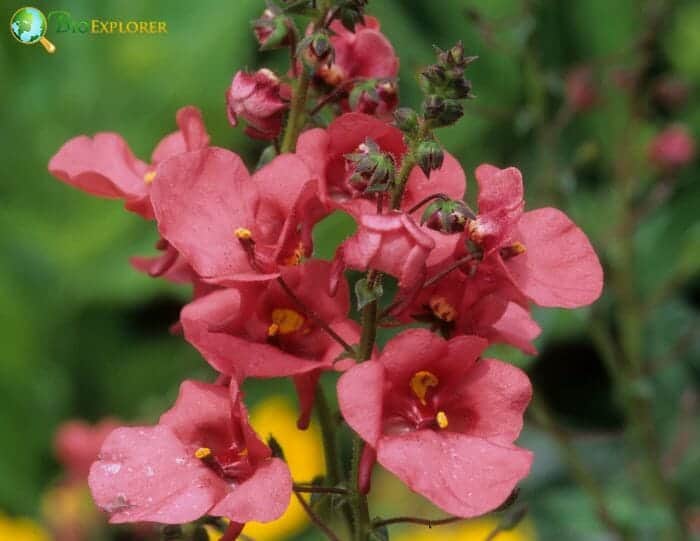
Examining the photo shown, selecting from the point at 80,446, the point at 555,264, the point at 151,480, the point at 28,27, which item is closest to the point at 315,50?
the point at 555,264

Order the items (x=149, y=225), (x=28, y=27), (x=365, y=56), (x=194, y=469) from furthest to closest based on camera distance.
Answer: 1. (x=149, y=225)
2. (x=28, y=27)
3. (x=365, y=56)
4. (x=194, y=469)

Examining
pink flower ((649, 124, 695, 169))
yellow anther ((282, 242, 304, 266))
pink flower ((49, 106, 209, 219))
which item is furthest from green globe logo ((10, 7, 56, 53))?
pink flower ((649, 124, 695, 169))

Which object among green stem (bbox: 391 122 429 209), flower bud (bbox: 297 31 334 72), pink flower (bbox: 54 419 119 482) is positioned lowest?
pink flower (bbox: 54 419 119 482)

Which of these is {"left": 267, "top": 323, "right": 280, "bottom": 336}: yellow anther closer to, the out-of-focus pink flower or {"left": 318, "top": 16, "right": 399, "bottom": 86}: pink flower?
{"left": 318, "top": 16, "right": 399, "bottom": 86}: pink flower

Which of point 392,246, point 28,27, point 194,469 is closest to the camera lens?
point 392,246

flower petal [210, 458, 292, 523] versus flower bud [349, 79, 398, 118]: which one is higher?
flower bud [349, 79, 398, 118]

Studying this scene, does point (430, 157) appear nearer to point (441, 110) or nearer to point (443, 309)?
point (441, 110)
